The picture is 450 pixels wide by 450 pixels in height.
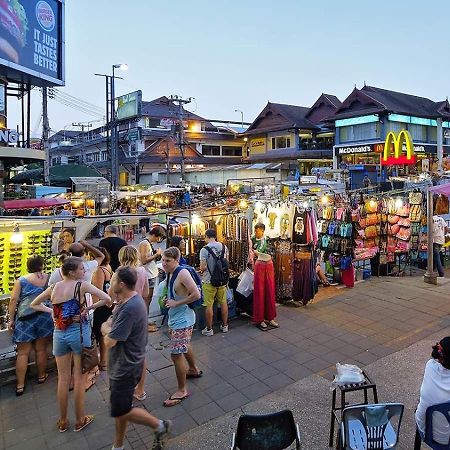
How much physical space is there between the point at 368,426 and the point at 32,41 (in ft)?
66.5

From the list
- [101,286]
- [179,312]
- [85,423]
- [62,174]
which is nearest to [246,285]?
[179,312]

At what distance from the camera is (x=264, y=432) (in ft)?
9.30

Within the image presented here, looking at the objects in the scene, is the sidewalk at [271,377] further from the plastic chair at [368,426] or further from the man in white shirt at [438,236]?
the man in white shirt at [438,236]

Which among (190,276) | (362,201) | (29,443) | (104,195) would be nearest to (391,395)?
(190,276)

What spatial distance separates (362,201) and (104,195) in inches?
622

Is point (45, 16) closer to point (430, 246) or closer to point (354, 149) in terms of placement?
point (430, 246)

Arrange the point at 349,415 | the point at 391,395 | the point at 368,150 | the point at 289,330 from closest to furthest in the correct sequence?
the point at 349,415 < the point at 391,395 < the point at 289,330 < the point at 368,150

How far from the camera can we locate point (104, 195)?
21.8 metres

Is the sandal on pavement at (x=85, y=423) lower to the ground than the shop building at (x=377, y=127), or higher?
lower

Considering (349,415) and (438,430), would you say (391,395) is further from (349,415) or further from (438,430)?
(349,415)

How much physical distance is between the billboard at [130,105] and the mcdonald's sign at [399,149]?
30978 millimetres

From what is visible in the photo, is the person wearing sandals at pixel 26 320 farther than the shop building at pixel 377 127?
No

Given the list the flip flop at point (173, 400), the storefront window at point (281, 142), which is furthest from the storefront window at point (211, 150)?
the flip flop at point (173, 400)

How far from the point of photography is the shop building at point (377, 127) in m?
28.0
